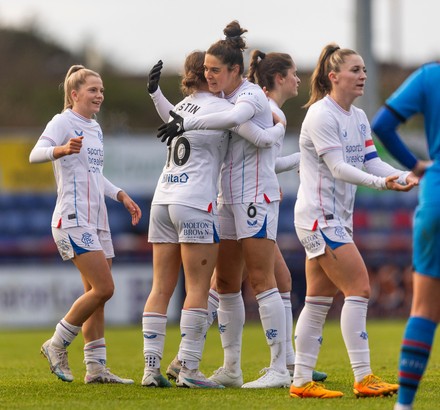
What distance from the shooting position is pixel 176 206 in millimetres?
7531

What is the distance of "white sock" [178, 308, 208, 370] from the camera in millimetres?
7535

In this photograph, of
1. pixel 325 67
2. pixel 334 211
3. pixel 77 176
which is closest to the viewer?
pixel 334 211

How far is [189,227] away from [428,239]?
2.24m

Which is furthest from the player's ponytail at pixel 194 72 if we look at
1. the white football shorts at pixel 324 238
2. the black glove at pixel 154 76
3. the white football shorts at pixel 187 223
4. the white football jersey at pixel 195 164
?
the white football shorts at pixel 324 238

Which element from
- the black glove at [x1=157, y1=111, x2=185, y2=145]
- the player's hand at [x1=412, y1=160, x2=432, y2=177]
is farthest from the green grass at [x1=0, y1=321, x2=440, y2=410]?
the black glove at [x1=157, y1=111, x2=185, y2=145]

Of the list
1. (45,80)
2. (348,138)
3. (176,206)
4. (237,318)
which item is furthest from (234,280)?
(45,80)

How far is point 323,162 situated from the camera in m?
7.19

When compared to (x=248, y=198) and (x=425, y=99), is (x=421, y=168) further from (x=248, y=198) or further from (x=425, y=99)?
(x=248, y=198)

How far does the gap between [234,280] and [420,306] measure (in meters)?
2.40

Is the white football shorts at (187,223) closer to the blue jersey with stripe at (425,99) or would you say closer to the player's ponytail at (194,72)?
the player's ponytail at (194,72)

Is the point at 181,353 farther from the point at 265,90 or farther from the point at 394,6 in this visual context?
the point at 394,6

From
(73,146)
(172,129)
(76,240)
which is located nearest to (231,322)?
(76,240)

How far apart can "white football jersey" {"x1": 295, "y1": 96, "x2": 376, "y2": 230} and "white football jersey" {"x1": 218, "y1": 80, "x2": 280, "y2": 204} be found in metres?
0.43

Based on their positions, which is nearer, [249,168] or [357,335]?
[357,335]
